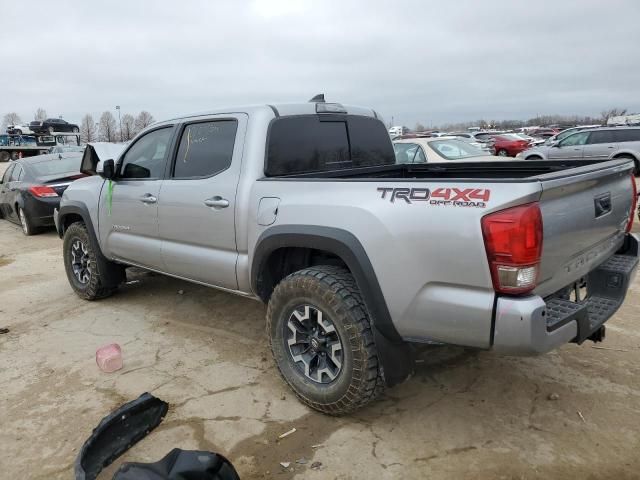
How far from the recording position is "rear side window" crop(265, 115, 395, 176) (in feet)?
12.2

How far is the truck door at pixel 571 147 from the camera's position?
16.5 meters

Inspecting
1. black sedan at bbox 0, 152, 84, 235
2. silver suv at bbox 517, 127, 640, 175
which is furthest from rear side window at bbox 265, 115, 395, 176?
silver suv at bbox 517, 127, 640, 175

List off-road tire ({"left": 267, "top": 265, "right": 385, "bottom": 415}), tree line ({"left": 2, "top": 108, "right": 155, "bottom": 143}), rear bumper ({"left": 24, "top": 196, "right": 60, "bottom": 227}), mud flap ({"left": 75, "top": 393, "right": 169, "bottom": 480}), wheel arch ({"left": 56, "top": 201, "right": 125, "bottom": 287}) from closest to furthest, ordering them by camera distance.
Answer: mud flap ({"left": 75, "top": 393, "right": 169, "bottom": 480}) < off-road tire ({"left": 267, "top": 265, "right": 385, "bottom": 415}) < wheel arch ({"left": 56, "top": 201, "right": 125, "bottom": 287}) < rear bumper ({"left": 24, "top": 196, "right": 60, "bottom": 227}) < tree line ({"left": 2, "top": 108, "right": 155, "bottom": 143})

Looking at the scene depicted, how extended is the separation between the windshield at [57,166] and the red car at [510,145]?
863 inches

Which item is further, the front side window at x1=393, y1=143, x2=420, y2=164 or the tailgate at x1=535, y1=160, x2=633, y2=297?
the front side window at x1=393, y1=143, x2=420, y2=164

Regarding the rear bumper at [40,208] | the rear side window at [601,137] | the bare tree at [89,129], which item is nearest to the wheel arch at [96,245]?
the rear bumper at [40,208]

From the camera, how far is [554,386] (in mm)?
3471

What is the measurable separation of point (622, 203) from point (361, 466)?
219 cm

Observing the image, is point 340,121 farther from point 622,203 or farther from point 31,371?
point 31,371

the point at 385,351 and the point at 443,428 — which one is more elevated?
the point at 385,351

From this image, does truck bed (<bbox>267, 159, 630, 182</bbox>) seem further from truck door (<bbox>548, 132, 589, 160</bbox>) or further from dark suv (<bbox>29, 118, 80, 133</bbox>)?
dark suv (<bbox>29, 118, 80, 133</bbox>)

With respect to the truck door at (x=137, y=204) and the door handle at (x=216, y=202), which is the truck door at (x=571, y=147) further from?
the door handle at (x=216, y=202)

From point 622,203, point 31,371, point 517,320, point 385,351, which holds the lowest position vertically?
point 31,371

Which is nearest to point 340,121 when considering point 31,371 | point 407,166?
point 407,166
